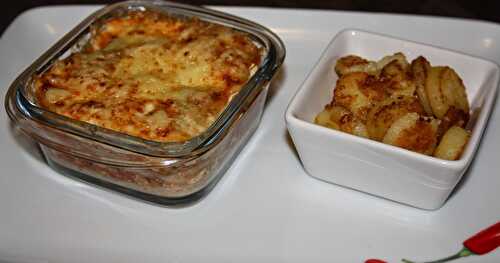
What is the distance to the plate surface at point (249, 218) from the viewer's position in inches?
58.4

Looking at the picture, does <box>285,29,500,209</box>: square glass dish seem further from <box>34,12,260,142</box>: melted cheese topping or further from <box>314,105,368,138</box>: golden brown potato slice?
<box>34,12,260,142</box>: melted cheese topping

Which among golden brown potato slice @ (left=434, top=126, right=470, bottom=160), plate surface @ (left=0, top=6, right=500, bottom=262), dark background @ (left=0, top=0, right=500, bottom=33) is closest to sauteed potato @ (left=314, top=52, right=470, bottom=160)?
golden brown potato slice @ (left=434, top=126, right=470, bottom=160)

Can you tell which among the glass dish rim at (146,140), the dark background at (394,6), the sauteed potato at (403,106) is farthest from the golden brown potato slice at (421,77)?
the dark background at (394,6)

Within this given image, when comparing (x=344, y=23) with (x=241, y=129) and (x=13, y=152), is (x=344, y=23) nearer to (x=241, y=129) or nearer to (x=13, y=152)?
(x=241, y=129)

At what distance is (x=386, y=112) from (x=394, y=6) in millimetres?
1276

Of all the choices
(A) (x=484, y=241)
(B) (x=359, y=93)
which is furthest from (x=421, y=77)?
(A) (x=484, y=241)

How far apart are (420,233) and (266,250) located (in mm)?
386

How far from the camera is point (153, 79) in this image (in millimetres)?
1639

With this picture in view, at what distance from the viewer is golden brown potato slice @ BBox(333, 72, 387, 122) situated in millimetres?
1604

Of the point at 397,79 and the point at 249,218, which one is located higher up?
the point at 397,79

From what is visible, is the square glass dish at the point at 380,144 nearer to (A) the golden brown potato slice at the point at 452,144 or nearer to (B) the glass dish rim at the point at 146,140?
(A) the golden brown potato slice at the point at 452,144

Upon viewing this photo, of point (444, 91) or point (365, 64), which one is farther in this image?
point (365, 64)

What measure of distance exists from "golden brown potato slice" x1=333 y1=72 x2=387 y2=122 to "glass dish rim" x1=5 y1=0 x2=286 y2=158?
20cm

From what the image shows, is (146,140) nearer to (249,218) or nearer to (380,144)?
(249,218)
